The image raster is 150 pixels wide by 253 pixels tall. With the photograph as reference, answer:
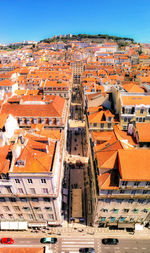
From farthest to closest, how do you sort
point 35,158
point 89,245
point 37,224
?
point 37,224
point 89,245
point 35,158

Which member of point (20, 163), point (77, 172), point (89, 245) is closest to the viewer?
point (20, 163)

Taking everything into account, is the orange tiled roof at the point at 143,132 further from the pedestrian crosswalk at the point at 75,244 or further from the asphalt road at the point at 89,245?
the pedestrian crosswalk at the point at 75,244

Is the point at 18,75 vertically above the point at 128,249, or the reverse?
the point at 18,75

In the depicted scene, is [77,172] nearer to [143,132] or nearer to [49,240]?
[49,240]

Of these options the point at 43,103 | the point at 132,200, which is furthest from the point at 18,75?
the point at 132,200

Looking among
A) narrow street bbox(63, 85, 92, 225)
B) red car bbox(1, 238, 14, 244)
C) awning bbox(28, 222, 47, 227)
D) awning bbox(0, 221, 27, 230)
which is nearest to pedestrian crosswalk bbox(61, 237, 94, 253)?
narrow street bbox(63, 85, 92, 225)

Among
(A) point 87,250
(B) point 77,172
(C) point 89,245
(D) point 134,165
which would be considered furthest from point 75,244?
(D) point 134,165

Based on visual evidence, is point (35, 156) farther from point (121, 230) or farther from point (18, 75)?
point (18, 75)

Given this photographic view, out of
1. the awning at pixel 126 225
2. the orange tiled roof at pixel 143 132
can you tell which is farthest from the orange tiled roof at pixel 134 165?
the awning at pixel 126 225
